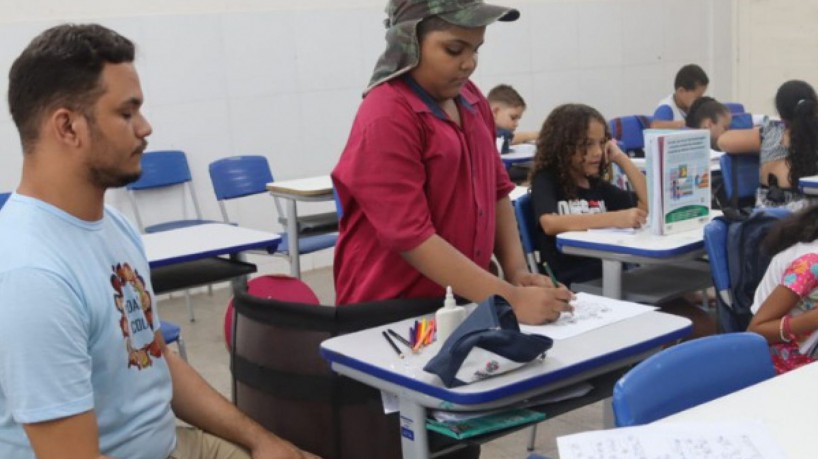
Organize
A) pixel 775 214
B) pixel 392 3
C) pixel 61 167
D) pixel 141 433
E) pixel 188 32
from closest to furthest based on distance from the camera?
1. pixel 61 167
2. pixel 141 433
3. pixel 392 3
4. pixel 775 214
5. pixel 188 32

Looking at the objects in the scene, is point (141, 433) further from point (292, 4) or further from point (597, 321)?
point (292, 4)

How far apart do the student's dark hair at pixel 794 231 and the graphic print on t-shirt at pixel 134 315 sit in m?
1.75

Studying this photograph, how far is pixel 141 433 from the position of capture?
67.0 inches

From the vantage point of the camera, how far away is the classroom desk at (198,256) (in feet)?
11.5

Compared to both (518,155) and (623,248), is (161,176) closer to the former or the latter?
(518,155)

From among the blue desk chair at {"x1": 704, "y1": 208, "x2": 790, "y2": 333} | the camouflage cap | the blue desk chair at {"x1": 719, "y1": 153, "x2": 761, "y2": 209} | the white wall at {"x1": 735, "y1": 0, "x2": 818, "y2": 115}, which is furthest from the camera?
the white wall at {"x1": 735, "y1": 0, "x2": 818, "y2": 115}

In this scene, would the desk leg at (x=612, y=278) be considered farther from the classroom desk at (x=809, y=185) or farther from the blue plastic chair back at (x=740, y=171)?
the blue plastic chair back at (x=740, y=171)

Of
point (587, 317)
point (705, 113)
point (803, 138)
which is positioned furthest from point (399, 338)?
point (705, 113)

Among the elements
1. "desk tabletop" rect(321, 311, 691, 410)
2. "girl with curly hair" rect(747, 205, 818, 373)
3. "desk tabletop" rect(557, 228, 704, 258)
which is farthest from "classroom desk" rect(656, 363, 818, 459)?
"desk tabletop" rect(557, 228, 704, 258)

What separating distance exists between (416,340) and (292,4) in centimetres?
445

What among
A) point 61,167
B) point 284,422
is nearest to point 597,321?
point 284,422

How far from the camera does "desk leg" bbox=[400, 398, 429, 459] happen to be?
6.16ft

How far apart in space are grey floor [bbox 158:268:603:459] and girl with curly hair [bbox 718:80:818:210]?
1428 mm

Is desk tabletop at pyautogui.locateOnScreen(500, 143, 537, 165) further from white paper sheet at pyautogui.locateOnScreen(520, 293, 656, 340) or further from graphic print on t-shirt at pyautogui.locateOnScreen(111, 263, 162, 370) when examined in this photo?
graphic print on t-shirt at pyautogui.locateOnScreen(111, 263, 162, 370)
